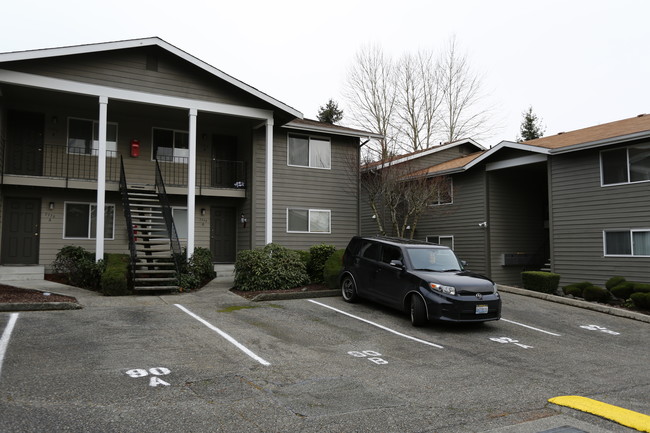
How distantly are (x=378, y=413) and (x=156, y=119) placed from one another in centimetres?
1458

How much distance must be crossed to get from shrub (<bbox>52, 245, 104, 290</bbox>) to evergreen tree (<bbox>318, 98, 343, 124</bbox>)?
35304 millimetres

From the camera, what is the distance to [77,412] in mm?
4879

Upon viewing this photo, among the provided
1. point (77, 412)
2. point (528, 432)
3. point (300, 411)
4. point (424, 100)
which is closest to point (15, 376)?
point (77, 412)

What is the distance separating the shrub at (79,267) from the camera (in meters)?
13.3

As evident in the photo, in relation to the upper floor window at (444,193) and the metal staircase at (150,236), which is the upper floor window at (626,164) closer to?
the upper floor window at (444,193)

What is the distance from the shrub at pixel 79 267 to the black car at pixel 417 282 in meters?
6.52

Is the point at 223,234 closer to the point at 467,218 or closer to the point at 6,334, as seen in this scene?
the point at 467,218

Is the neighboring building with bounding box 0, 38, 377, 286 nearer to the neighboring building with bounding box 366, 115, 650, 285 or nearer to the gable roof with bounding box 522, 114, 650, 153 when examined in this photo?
the neighboring building with bounding box 366, 115, 650, 285

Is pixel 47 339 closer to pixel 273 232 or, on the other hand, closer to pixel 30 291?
pixel 30 291

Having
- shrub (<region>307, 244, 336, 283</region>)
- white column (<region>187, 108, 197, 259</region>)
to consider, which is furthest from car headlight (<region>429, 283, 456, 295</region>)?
white column (<region>187, 108, 197, 259</region>)

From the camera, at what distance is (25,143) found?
50.9 ft

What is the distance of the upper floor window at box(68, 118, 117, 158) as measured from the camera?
637 inches

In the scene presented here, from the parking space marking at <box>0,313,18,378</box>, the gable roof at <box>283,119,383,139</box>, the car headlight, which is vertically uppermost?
the gable roof at <box>283,119,383,139</box>

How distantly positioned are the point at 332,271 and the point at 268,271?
5.67ft
